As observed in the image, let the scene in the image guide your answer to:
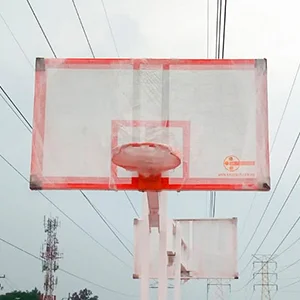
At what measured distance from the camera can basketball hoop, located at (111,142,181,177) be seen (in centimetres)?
446

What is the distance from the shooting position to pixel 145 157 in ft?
14.8

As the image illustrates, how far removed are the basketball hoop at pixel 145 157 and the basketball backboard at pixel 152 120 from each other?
35 mm

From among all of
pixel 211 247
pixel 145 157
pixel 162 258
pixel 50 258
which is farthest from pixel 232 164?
pixel 50 258

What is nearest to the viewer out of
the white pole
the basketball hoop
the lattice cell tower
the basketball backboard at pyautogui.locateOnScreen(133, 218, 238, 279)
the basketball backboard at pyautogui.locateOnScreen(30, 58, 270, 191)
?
the basketball hoop

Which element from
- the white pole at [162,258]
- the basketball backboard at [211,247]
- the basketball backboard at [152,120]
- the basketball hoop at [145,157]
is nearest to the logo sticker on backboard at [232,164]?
the basketball backboard at [152,120]

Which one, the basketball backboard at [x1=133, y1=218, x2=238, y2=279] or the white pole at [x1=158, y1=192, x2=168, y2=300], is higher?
the basketball backboard at [x1=133, y1=218, x2=238, y2=279]

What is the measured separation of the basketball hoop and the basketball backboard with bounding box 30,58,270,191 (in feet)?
0.12

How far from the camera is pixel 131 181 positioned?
15.4ft

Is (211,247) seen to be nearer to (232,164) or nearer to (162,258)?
(162,258)

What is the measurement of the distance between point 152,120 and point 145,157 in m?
0.27

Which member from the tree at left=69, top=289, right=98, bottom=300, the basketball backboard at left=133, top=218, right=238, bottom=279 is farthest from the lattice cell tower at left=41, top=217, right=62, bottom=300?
the basketball backboard at left=133, top=218, right=238, bottom=279

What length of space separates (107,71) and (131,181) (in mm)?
754

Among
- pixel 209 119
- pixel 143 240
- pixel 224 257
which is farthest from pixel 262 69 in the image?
pixel 224 257

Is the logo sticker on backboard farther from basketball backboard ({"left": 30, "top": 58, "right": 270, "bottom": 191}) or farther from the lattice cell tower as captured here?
the lattice cell tower
